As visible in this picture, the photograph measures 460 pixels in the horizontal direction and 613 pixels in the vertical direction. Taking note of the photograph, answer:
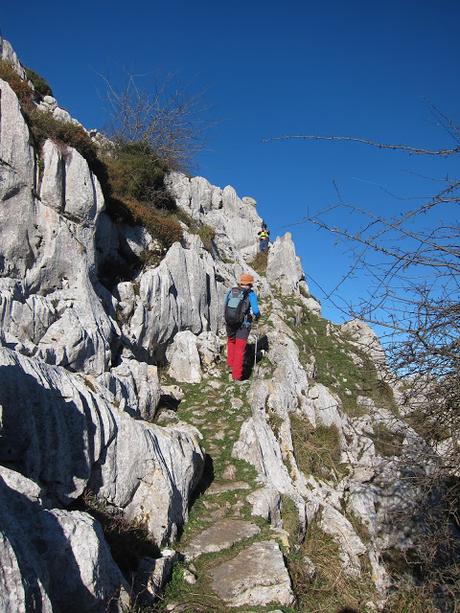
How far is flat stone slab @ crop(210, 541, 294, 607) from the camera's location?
635 centimetres

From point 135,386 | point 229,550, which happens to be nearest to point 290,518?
point 229,550

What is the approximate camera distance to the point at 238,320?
45.6 feet

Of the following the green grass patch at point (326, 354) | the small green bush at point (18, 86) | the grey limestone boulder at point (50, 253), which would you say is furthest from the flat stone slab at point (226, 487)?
the small green bush at point (18, 86)

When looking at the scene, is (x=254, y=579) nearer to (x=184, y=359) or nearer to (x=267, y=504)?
(x=267, y=504)

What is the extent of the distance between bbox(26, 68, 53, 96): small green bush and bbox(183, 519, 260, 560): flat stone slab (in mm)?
22200

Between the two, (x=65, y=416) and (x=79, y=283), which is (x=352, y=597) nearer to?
(x=65, y=416)

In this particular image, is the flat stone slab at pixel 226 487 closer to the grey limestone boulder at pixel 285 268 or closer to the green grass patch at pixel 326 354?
the green grass patch at pixel 326 354

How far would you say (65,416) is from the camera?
6645 millimetres

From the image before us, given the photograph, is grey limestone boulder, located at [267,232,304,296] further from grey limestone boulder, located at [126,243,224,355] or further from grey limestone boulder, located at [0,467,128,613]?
grey limestone boulder, located at [0,467,128,613]

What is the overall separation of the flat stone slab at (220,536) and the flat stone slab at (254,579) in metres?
0.37

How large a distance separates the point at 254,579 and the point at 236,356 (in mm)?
8027

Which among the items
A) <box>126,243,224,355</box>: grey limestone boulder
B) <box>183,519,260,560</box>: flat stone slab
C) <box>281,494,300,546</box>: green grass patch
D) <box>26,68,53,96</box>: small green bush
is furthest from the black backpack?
<box>26,68,53,96</box>: small green bush

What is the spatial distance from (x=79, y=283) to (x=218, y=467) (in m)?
5.92

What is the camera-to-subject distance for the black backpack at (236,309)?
45.6ft
